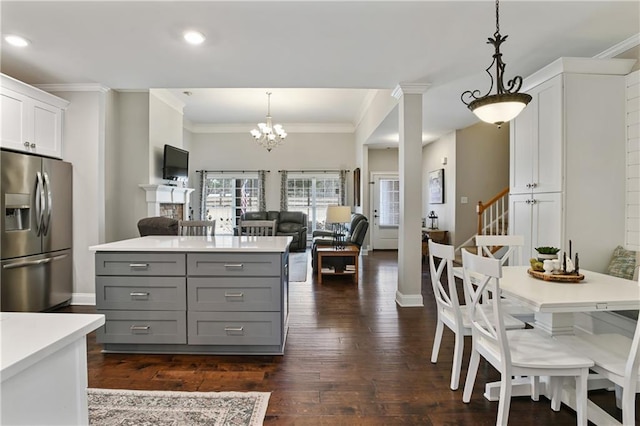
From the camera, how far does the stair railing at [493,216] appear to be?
564 cm

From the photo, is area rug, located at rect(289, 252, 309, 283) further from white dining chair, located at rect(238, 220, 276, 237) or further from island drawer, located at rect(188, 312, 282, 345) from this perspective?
island drawer, located at rect(188, 312, 282, 345)

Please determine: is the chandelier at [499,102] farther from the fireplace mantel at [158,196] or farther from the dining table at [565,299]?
the fireplace mantel at [158,196]

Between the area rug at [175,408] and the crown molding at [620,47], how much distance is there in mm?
→ 4177

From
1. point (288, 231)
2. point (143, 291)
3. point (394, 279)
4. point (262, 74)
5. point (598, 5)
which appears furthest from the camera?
point (288, 231)

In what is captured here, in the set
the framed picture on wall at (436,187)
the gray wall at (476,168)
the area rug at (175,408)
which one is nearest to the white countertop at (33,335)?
the area rug at (175,408)

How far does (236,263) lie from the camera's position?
249cm

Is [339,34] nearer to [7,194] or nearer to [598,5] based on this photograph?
[598,5]

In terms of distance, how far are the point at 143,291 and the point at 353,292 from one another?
272cm

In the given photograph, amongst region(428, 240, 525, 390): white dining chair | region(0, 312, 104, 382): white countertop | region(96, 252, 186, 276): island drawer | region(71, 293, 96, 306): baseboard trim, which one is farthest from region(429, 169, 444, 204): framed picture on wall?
region(0, 312, 104, 382): white countertop

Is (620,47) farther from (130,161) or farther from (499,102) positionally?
(130,161)

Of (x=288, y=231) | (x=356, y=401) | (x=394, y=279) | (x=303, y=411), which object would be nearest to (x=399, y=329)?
(x=356, y=401)

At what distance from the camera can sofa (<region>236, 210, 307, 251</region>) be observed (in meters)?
7.87

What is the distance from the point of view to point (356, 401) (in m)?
1.99

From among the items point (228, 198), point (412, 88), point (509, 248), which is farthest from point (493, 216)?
point (228, 198)
